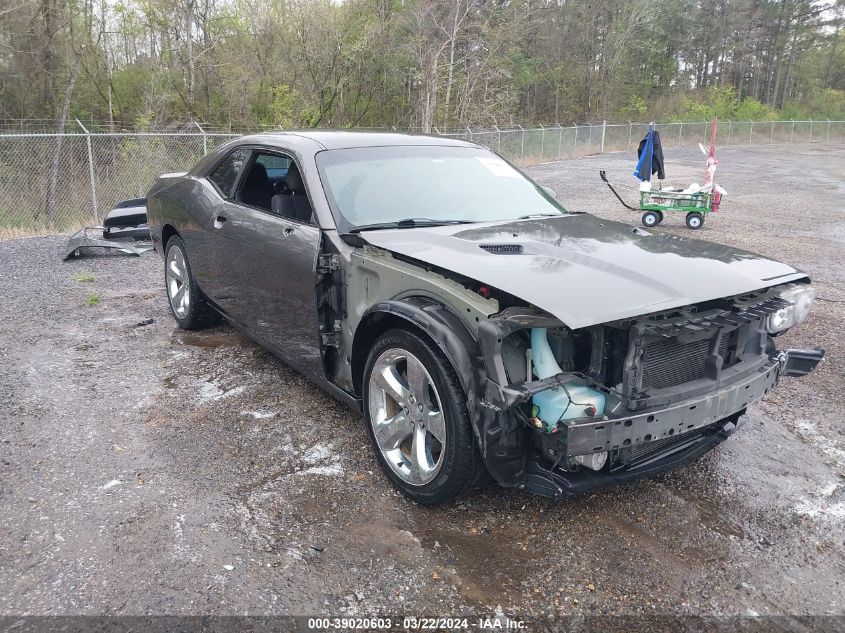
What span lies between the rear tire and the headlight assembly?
4093 mm

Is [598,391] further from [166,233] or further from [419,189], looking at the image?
[166,233]

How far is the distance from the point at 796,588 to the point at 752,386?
2.73 ft

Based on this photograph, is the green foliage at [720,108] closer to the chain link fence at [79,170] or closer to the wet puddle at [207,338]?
the chain link fence at [79,170]

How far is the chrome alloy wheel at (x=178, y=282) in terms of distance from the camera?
5470 mm

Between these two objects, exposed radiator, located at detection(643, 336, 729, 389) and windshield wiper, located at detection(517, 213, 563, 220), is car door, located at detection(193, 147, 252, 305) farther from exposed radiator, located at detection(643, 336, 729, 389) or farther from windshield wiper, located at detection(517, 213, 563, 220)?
exposed radiator, located at detection(643, 336, 729, 389)

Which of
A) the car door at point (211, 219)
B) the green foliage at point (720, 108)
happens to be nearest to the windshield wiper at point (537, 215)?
the car door at point (211, 219)

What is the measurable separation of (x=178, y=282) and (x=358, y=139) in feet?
7.87

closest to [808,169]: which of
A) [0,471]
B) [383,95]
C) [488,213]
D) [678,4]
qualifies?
A: [383,95]

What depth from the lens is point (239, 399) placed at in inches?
167

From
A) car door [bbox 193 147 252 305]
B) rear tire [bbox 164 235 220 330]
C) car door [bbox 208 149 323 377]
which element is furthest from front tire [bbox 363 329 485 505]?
rear tire [bbox 164 235 220 330]

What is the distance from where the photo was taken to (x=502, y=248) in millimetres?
3061

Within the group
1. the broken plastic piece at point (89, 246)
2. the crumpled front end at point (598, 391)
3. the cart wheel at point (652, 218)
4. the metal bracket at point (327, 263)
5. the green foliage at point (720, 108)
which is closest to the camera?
the crumpled front end at point (598, 391)

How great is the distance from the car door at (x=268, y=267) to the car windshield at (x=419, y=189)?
0.33m

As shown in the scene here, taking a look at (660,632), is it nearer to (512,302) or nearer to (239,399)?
(512,302)
